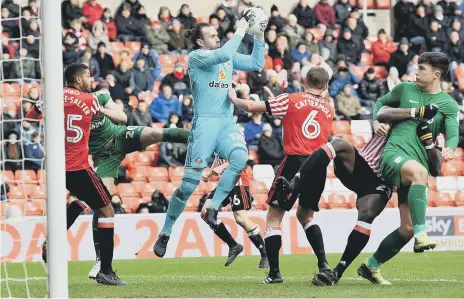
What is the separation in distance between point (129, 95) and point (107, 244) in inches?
447

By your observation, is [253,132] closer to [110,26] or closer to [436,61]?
[110,26]

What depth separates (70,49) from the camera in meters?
21.9

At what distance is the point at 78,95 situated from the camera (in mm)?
10781

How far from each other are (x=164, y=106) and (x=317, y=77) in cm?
1112

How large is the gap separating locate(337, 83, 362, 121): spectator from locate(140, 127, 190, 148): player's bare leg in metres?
11.4

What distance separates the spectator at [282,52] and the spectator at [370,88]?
5.41 ft

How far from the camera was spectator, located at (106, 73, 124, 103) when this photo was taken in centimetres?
2164

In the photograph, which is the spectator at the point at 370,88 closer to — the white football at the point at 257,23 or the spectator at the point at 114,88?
the spectator at the point at 114,88

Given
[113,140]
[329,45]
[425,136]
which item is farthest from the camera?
[329,45]

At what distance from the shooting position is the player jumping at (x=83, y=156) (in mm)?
10719

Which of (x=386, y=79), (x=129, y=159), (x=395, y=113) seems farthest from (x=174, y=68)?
(x=395, y=113)

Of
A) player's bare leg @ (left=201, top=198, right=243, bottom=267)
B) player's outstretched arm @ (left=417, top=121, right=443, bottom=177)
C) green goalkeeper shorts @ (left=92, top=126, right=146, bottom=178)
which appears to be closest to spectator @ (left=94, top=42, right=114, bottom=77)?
player's bare leg @ (left=201, top=198, right=243, bottom=267)

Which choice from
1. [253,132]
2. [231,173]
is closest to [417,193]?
[231,173]

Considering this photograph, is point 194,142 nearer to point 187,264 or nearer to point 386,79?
point 187,264
